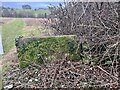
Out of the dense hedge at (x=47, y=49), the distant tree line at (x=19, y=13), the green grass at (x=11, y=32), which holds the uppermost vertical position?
the distant tree line at (x=19, y=13)

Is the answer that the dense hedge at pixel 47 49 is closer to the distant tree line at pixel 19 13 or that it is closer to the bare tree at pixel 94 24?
the bare tree at pixel 94 24

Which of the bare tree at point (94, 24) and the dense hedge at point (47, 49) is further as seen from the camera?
the dense hedge at point (47, 49)

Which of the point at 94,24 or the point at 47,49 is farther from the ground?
the point at 94,24

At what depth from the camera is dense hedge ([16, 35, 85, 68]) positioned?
271 cm

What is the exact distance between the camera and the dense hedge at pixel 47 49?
2715 mm

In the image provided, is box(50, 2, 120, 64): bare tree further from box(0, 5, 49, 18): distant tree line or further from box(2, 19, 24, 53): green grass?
box(2, 19, 24, 53): green grass

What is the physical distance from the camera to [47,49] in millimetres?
2734

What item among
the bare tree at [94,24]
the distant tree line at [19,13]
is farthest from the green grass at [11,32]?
the bare tree at [94,24]

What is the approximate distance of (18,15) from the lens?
264 centimetres

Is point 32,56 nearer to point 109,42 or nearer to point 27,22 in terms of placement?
point 27,22

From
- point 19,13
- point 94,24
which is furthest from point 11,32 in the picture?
point 94,24

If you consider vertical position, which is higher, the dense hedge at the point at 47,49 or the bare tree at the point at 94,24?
the bare tree at the point at 94,24

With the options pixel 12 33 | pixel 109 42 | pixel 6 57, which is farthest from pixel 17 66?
pixel 109 42

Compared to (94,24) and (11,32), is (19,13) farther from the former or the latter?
(94,24)
